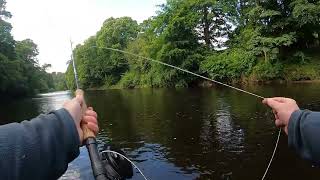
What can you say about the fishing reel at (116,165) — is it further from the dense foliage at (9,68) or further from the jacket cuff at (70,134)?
the dense foliage at (9,68)

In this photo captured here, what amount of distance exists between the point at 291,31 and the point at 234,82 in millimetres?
8512

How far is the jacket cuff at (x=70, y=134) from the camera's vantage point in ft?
4.82

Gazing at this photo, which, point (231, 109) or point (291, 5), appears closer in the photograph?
point (231, 109)

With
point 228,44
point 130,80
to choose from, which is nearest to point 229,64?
point 228,44

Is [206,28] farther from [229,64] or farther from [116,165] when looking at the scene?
[116,165]

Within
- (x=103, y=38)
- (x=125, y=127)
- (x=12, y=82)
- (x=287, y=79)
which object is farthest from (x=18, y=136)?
(x=103, y=38)

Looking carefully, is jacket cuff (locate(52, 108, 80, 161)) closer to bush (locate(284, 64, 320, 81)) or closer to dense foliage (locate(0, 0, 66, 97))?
bush (locate(284, 64, 320, 81))

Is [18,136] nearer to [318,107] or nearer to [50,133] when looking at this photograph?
[50,133]

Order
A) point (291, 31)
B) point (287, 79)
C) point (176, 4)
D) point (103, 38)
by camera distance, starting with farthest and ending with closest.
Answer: point (103, 38) → point (176, 4) → point (291, 31) → point (287, 79)

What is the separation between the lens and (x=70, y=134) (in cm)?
149

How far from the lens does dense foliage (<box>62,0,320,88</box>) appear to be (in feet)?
136

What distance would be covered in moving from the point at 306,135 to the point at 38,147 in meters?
1.10

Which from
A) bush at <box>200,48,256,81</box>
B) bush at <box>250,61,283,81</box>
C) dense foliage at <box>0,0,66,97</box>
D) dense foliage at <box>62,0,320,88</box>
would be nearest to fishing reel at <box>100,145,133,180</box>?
dense foliage at <box>62,0,320,88</box>

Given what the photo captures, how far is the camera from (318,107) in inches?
708
